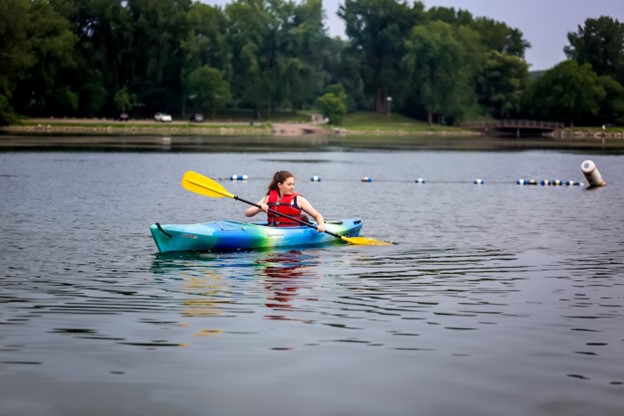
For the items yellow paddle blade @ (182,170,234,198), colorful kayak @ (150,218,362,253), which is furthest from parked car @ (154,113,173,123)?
colorful kayak @ (150,218,362,253)

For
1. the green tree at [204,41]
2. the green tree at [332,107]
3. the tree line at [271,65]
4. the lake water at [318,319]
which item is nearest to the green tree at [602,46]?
the tree line at [271,65]

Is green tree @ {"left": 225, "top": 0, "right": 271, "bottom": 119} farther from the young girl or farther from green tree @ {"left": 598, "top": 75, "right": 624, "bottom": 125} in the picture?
the young girl

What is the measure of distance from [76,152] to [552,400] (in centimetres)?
6967

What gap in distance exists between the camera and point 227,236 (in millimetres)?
22766

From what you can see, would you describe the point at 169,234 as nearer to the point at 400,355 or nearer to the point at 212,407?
the point at 400,355

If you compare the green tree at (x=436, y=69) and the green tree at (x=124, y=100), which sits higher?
the green tree at (x=436, y=69)

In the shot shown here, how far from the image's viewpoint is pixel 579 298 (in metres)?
17.9

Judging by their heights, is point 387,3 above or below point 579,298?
above

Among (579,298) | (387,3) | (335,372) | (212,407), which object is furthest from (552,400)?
(387,3)

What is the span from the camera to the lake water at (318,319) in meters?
11.3

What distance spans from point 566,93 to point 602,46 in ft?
92.8

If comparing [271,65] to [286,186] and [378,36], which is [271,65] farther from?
[286,186]

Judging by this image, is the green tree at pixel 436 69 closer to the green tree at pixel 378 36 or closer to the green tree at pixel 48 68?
the green tree at pixel 378 36

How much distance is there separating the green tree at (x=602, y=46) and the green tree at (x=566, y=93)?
1809 centimetres
